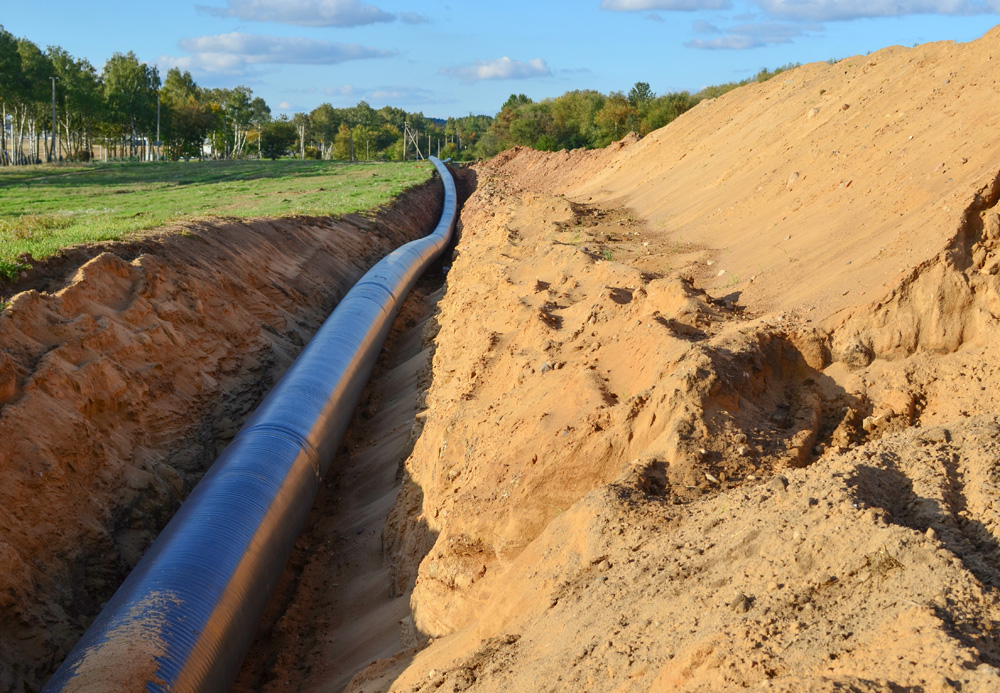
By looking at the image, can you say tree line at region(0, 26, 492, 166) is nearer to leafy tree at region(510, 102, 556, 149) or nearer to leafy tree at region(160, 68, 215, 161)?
leafy tree at region(160, 68, 215, 161)

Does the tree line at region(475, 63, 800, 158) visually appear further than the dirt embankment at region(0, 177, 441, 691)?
Yes

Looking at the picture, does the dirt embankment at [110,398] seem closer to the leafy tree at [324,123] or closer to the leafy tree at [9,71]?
the leafy tree at [9,71]

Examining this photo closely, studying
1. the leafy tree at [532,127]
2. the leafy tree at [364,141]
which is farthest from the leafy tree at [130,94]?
the leafy tree at [532,127]

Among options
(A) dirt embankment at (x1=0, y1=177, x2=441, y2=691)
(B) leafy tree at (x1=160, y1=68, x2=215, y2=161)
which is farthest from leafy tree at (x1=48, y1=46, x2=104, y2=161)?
(A) dirt embankment at (x1=0, y1=177, x2=441, y2=691)

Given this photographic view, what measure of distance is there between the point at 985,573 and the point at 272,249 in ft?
54.2

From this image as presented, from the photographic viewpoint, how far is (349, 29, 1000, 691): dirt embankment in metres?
4.22

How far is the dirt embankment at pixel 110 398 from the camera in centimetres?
789

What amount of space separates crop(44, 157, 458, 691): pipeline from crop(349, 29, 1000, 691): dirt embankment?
1278 millimetres

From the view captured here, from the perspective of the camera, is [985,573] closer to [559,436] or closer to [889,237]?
[559,436]

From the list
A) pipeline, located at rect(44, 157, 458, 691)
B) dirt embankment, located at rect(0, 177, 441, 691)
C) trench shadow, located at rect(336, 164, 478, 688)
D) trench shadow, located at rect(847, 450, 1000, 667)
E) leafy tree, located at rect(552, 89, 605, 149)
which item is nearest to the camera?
trench shadow, located at rect(847, 450, 1000, 667)

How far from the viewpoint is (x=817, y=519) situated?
4777mm

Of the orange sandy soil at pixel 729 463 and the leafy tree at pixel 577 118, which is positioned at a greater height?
the leafy tree at pixel 577 118

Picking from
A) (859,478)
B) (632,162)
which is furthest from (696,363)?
(632,162)

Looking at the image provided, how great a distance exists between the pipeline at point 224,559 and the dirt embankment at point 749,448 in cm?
128
